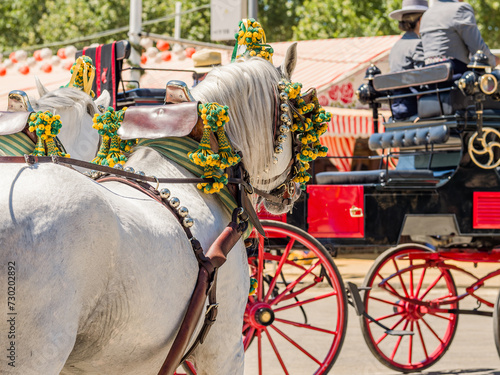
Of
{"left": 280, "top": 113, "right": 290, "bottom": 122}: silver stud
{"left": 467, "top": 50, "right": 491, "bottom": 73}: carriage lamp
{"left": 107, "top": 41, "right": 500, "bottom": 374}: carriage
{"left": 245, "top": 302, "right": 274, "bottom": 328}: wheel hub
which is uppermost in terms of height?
{"left": 467, "top": 50, "right": 491, "bottom": 73}: carriage lamp

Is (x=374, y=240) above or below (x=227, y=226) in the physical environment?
below

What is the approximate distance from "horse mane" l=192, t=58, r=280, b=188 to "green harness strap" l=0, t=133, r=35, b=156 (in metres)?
0.67

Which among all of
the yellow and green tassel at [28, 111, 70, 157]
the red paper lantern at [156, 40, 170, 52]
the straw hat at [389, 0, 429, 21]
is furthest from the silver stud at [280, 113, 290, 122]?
the red paper lantern at [156, 40, 170, 52]

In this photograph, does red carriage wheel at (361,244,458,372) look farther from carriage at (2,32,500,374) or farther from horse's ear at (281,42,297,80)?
horse's ear at (281,42,297,80)

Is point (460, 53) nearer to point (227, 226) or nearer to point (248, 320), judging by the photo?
point (248, 320)

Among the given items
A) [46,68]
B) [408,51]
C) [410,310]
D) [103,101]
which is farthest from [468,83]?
[46,68]

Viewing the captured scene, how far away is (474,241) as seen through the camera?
522cm

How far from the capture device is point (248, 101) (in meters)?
2.86

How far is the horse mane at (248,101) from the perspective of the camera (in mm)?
2795

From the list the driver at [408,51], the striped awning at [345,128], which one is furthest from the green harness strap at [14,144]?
the striped awning at [345,128]

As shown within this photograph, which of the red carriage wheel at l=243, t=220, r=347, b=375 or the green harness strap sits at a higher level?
the green harness strap

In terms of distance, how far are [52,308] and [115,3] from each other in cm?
2278

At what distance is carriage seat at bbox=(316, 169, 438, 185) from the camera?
4.87 m

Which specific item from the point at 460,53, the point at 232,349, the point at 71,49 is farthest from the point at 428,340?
the point at 71,49
